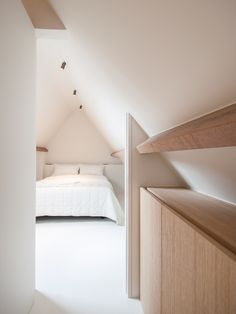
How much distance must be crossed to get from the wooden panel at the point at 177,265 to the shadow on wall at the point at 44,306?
36.9 inches

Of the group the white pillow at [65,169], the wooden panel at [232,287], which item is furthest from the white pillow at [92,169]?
the wooden panel at [232,287]

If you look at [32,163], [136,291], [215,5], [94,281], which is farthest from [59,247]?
[215,5]

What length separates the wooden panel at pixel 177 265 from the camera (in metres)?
0.78

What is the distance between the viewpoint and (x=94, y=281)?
2117mm

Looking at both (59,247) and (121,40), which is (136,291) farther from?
(121,40)

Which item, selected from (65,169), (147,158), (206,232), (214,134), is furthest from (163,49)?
(65,169)

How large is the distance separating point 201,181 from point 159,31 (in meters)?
0.83

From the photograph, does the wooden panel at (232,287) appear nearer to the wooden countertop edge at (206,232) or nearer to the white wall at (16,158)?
the wooden countertop edge at (206,232)

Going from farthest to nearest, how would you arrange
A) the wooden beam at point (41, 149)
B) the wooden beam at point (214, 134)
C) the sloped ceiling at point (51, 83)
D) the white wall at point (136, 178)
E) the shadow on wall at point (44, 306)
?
the wooden beam at point (41, 149), the sloped ceiling at point (51, 83), the white wall at point (136, 178), the shadow on wall at point (44, 306), the wooden beam at point (214, 134)

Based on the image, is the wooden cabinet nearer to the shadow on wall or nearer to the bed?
the shadow on wall

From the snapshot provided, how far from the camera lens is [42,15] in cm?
174

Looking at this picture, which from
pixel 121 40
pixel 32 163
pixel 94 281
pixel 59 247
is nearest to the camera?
pixel 121 40

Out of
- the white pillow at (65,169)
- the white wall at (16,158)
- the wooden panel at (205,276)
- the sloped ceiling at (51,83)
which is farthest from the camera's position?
the white pillow at (65,169)

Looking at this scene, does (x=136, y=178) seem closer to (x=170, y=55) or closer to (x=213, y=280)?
(x=170, y=55)
